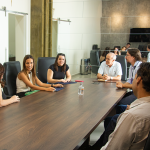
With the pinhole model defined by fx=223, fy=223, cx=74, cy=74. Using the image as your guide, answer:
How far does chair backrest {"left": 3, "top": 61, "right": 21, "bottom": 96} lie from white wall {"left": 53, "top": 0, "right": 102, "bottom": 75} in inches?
121

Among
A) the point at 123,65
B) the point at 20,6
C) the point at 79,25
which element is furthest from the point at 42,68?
the point at 79,25

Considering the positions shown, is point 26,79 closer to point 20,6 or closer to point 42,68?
point 42,68

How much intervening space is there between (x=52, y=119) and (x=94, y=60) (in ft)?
14.2

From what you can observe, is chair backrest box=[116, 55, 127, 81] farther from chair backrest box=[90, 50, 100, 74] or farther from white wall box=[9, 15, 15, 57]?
white wall box=[9, 15, 15, 57]

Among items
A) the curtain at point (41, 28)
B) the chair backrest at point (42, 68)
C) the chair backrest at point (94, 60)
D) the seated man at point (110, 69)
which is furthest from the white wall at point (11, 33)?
the seated man at point (110, 69)

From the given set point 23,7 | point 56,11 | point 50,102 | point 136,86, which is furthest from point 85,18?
point 136,86

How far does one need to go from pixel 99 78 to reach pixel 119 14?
8.01 ft

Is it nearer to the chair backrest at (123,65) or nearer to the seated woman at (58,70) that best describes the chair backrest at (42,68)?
the seated woman at (58,70)

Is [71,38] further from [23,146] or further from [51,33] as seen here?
[23,146]

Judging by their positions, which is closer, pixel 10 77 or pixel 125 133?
pixel 125 133

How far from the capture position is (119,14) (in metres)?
5.83

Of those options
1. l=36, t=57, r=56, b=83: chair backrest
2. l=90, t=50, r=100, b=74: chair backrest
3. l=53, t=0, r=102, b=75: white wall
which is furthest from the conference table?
l=53, t=0, r=102, b=75: white wall

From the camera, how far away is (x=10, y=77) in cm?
Result: 317

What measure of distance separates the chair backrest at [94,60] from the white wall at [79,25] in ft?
0.38
